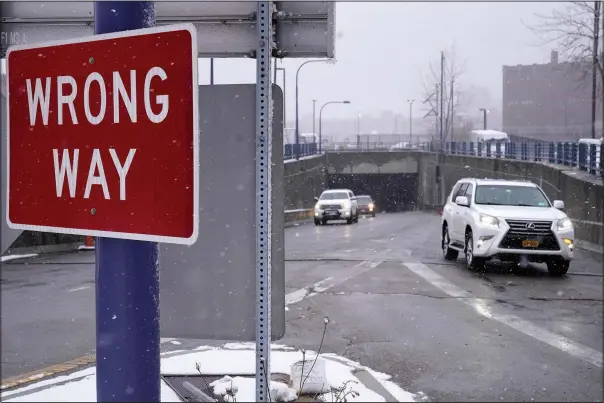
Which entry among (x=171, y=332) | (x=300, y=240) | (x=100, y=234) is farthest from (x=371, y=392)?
(x=300, y=240)

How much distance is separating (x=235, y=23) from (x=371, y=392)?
3316mm

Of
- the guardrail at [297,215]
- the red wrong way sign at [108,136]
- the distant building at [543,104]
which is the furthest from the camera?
the distant building at [543,104]

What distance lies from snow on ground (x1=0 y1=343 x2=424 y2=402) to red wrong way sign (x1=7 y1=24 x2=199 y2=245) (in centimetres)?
307

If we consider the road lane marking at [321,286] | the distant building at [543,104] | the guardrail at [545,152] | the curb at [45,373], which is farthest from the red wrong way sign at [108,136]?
the distant building at [543,104]

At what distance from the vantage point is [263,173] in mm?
3725

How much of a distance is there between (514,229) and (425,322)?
4.96m

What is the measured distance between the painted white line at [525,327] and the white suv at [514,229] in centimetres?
133

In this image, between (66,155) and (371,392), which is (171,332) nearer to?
(66,155)

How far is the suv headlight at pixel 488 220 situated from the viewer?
13.3 metres

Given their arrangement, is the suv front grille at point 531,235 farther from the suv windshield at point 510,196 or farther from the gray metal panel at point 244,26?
the gray metal panel at point 244,26

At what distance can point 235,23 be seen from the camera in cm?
407

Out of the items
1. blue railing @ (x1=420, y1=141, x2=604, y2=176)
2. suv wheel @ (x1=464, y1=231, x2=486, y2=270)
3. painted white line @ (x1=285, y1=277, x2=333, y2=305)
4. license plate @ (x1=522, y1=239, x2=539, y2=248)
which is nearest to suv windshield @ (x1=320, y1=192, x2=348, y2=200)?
blue railing @ (x1=420, y1=141, x2=604, y2=176)

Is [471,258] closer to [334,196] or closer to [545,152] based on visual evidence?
[334,196]

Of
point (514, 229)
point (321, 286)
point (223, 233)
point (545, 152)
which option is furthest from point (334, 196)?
point (223, 233)
